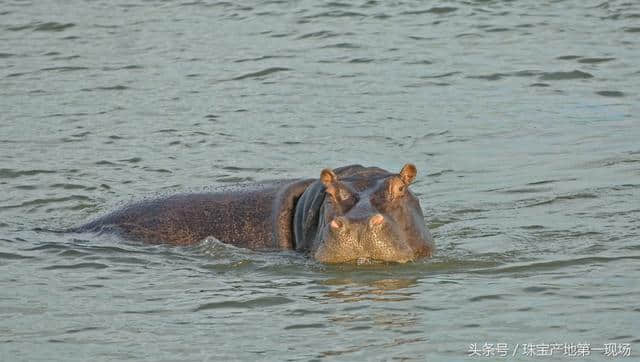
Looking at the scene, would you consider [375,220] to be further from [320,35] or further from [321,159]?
[320,35]

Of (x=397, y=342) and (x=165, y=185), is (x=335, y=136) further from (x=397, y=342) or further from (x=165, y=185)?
(x=397, y=342)

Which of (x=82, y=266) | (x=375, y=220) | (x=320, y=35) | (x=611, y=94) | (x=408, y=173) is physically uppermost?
(x=408, y=173)

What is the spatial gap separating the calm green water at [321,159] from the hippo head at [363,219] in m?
0.18

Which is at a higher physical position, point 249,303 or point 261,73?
point 249,303

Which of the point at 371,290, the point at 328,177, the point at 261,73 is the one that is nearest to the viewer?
the point at 371,290

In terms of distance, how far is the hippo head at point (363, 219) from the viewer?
8547 mm

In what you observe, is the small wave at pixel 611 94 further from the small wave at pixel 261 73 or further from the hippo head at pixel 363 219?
the hippo head at pixel 363 219

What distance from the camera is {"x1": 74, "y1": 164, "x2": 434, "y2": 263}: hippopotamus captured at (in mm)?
8586

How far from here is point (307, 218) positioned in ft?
30.3

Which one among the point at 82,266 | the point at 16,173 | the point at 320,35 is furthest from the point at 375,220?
the point at 320,35

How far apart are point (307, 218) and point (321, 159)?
364 cm

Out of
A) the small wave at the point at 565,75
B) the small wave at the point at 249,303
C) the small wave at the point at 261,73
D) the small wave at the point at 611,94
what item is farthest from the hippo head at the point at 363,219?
the small wave at the point at 261,73

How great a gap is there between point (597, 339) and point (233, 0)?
1477 cm

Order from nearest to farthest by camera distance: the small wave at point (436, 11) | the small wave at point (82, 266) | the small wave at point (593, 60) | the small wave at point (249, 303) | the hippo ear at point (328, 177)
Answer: the small wave at point (249, 303) < the hippo ear at point (328, 177) < the small wave at point (82, 266) < the small wave at point (593, 60) < the small wave at point (436, 11)
